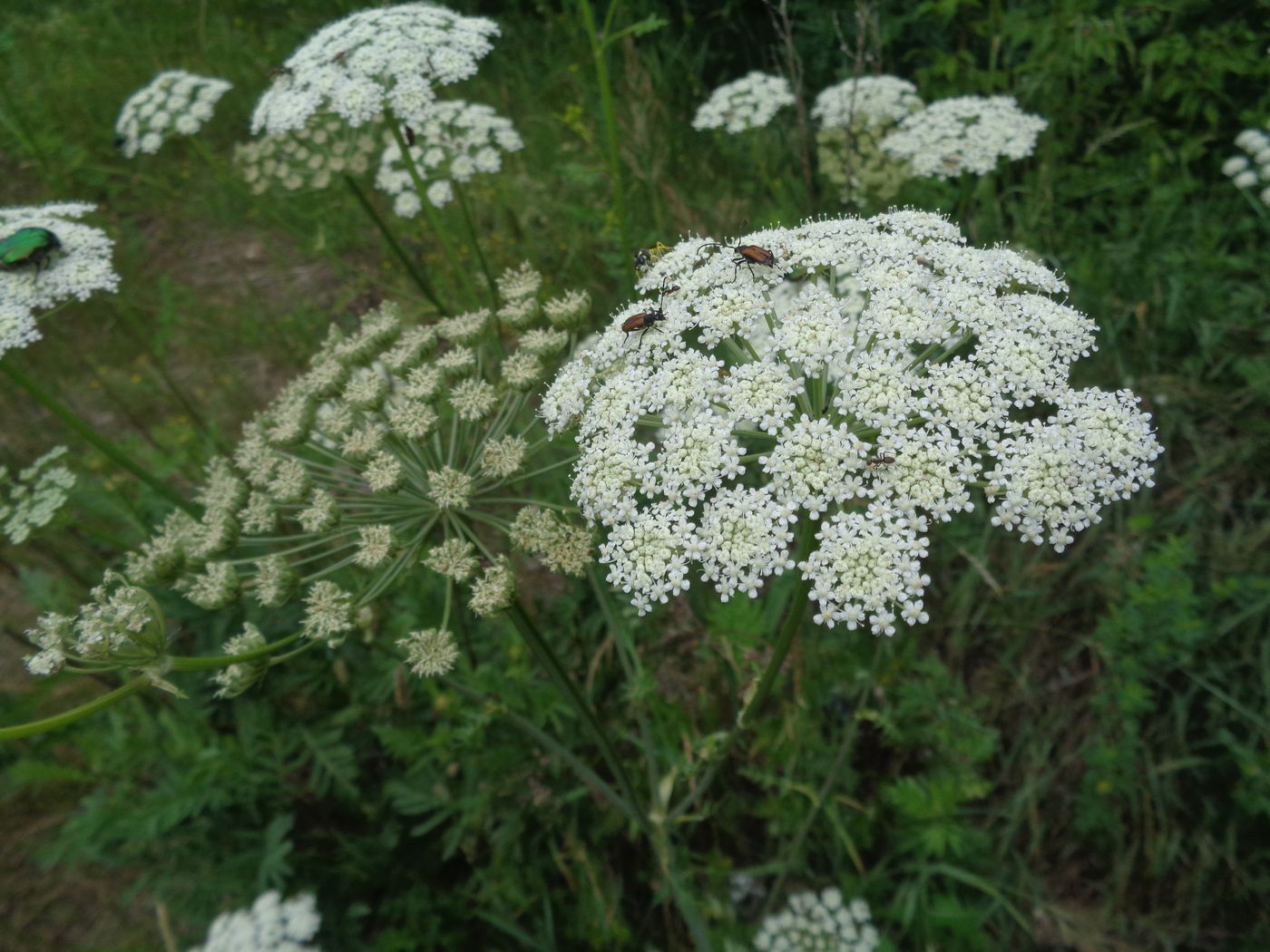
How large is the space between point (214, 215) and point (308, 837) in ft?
23.7

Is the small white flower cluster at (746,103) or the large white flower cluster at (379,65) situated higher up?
the large white flower cluster at (379,65)

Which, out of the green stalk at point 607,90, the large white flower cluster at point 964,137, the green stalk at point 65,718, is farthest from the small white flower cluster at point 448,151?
the green stalk at point 65,718

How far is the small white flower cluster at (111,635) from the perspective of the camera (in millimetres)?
2305

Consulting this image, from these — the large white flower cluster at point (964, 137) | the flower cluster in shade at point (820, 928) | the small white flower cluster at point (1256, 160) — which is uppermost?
the large white flower cluster at point (964, 137)

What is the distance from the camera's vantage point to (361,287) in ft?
24.3

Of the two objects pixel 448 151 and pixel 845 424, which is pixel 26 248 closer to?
pixel 448 151

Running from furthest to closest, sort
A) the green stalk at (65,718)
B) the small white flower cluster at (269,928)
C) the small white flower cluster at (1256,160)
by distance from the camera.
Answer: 1. the small white flower cluster at (1256,160)
2. the small white flower cluster at (269,928)
3. the green stalk at (65,718)

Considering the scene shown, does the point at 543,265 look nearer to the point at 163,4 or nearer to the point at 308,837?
the point at 308,837

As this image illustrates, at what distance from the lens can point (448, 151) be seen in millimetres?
5172

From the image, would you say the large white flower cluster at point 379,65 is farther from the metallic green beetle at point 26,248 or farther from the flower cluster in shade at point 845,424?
the flower cluster in shade at point 845,424

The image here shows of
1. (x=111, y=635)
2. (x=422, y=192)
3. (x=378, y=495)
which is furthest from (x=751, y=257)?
(x=111, y=635)

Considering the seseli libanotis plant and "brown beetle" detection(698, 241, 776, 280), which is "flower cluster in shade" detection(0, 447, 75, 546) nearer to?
the seseli libanotis plant

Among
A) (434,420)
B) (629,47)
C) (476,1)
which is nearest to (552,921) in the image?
(434,420)

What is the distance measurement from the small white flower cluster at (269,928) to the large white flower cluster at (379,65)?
12.5ft
